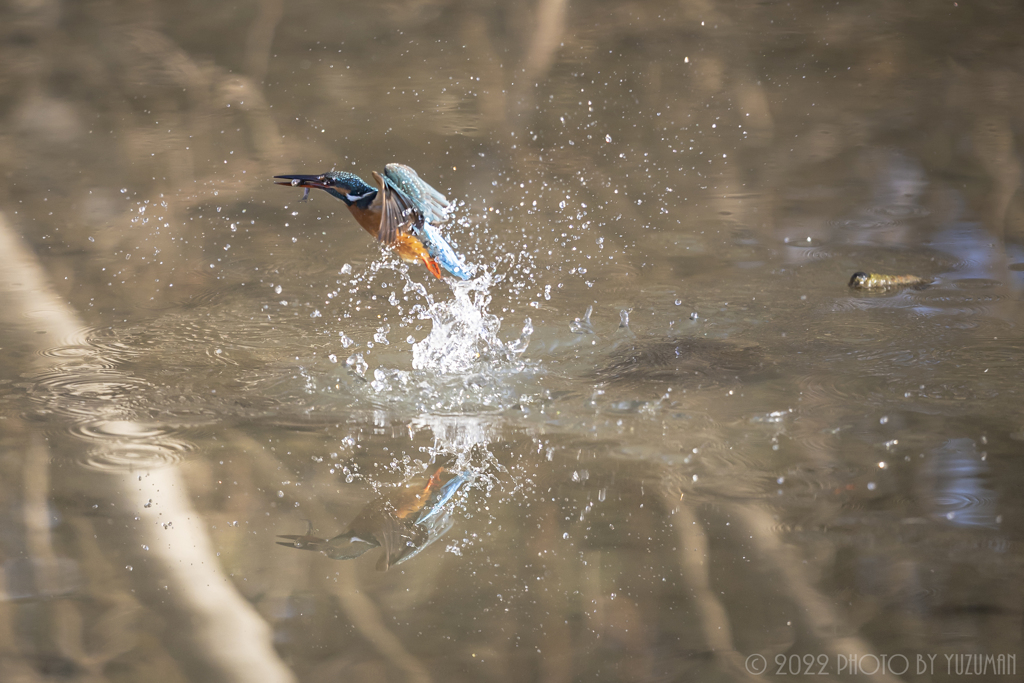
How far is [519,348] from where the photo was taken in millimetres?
1715

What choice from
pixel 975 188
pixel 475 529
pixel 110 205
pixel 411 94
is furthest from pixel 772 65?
pixel 475 529

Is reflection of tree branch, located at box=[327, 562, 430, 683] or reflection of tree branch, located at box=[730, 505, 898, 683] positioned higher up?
reflection of tree branch, located at box=[327, 562, 430, 683]

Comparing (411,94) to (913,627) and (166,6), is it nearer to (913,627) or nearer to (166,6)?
(166,6)

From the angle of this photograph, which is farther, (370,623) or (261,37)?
(261,37)

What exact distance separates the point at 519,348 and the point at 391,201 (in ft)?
1.61

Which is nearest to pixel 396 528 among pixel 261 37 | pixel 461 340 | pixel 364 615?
pixel 364 615

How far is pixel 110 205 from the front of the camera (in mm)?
2586

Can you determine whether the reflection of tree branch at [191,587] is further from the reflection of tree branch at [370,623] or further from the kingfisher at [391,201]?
the kingfisher at [391,201]

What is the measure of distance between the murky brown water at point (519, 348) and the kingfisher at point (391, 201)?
0.28 meters

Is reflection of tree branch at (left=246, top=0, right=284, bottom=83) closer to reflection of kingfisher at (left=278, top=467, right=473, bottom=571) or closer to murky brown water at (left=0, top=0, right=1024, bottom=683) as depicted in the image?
murky brown water at (left=0, top=0, right=1024, bottom=683)

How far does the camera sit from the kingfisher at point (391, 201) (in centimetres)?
130

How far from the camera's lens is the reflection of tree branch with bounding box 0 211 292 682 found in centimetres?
94

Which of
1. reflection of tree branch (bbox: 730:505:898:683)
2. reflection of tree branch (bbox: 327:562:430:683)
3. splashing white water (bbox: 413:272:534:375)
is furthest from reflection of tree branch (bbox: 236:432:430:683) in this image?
splashing white water (bbox: 413:272:534:375)

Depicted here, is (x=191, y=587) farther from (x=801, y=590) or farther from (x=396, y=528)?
(x=801, y=590)
